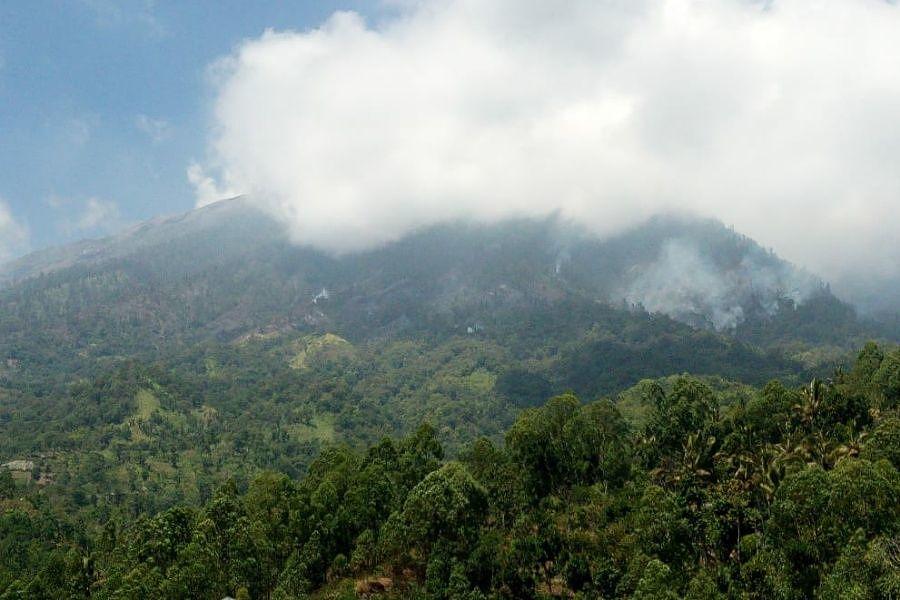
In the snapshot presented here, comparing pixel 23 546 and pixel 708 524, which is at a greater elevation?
pixel 708 524

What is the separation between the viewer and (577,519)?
62.1m

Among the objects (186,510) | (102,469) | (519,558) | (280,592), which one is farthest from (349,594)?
(102,469)

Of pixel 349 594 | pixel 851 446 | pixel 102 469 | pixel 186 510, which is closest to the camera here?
pixel 349 594

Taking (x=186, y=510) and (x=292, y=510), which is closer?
(x=292, y=510)

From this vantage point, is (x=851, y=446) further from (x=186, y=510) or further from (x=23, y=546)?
(x=23, y=546)

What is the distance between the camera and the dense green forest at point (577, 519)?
43.4m

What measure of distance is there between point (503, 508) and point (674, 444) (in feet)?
82.8

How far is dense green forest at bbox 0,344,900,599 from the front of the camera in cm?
4344

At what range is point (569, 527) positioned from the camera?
61688 mm

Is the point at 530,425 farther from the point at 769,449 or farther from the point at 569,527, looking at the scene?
the point at 769,449

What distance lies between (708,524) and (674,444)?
1023 inches

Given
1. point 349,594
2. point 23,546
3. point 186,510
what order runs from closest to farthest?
point 349,594
point 186,510
point 23,546

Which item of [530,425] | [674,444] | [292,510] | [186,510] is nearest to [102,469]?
[186,510]

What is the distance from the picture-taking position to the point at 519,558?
55.4 metres
